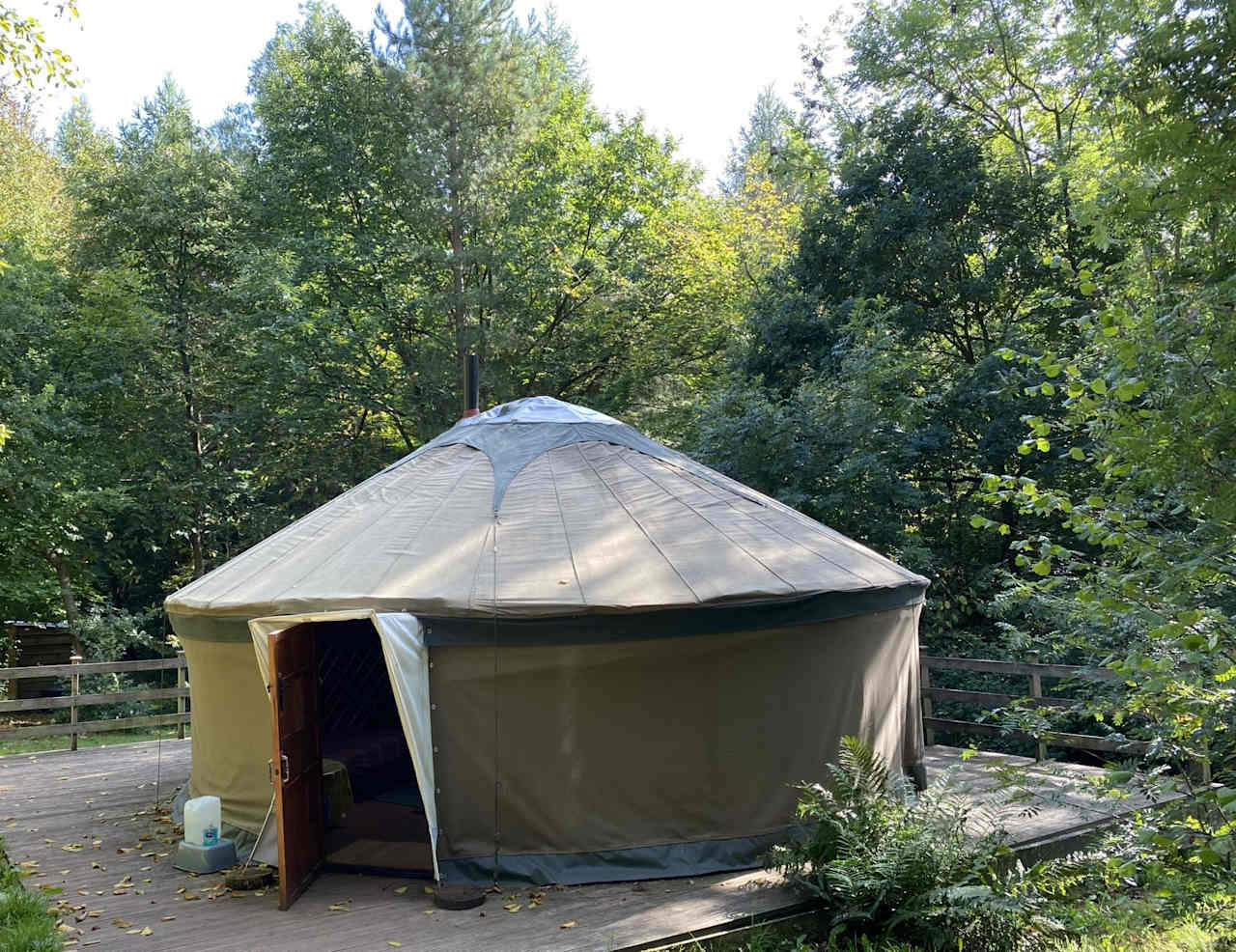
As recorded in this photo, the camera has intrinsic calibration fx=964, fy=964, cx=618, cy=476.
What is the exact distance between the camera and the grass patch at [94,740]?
32.7ft

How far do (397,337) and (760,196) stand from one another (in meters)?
7.11

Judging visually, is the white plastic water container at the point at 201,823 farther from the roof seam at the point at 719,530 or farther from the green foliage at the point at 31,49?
the green foliage at the point at 31,49

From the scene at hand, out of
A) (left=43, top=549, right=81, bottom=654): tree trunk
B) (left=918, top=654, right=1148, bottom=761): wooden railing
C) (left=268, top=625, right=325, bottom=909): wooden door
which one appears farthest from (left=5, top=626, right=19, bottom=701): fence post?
(left=918, top=654, right=1148, bottom=761): wooden railing

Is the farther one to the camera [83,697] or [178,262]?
[178,262]

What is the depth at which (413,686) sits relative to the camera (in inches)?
181

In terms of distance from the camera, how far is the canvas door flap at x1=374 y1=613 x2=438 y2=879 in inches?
179

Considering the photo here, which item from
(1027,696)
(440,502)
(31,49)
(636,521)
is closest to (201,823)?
(440,502)

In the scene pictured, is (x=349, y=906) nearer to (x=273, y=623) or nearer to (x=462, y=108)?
(x=273, y=623)

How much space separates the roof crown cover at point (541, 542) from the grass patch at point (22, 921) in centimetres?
154

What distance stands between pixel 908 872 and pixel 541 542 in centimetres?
237

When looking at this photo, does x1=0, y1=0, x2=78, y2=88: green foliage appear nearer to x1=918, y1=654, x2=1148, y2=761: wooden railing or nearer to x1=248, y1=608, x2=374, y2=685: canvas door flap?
x1=248, y1=608, x2=374, y2=685: canvas door flap

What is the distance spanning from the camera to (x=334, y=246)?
1387 centimetres

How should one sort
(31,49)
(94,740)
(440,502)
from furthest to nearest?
(94,740) < (31,49) < (440,502)

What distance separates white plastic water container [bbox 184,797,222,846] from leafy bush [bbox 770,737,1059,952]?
295 cm
